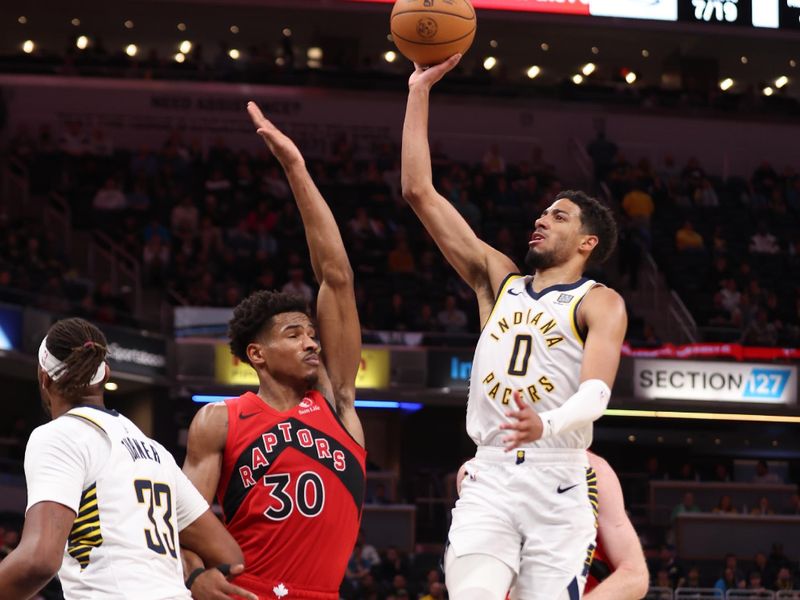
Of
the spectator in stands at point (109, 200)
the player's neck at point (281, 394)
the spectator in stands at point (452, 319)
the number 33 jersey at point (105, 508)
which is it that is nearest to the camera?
the number 33 jersey at point (105, 508)

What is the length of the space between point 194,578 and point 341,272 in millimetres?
2109

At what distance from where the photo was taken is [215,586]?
5066mm

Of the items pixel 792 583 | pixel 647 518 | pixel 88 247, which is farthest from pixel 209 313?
pixel 792 583

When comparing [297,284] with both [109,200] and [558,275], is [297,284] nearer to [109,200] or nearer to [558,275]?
[109,200]

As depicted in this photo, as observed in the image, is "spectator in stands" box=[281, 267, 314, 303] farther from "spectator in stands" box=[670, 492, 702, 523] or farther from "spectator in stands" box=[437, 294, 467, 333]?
"spectator in stands" box=[670, 492, 702, 523]

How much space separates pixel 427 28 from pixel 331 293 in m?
1.43

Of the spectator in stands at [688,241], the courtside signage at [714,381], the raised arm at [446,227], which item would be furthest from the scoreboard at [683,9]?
the raised arm at [446,227]

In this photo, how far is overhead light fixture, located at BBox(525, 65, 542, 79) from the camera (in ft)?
118

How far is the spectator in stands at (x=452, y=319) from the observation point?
23172 mm

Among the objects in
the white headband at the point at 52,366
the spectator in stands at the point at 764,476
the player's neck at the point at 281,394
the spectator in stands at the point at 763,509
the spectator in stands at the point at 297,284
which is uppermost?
the spectator in stands at the point at 297,284

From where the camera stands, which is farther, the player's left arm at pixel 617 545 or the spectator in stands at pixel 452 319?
the spectator in stands at pixel 452 319

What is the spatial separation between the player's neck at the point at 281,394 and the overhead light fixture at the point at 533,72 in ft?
98.5

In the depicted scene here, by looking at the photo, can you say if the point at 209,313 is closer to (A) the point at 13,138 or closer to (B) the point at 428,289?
(B) the point at 428,289

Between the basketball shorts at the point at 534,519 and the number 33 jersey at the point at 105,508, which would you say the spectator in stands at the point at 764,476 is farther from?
the number 33 jersey at the point at 105,508
